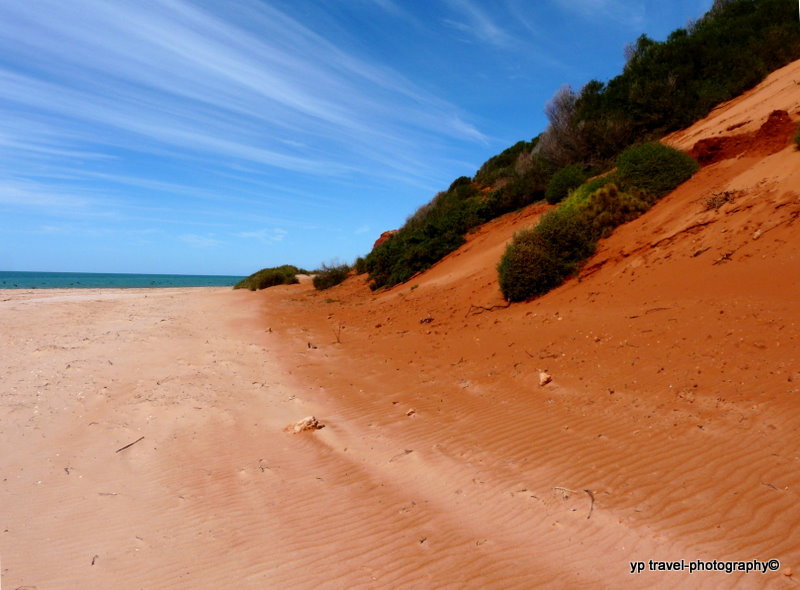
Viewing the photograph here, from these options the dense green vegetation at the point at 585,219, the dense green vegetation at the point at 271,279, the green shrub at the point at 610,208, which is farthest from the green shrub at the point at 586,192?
the dense green vegetation at the point at 271,279

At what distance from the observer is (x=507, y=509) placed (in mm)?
4047

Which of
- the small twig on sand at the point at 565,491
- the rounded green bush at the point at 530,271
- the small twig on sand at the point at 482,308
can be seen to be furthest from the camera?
the small twig on sand at the point at 482,308

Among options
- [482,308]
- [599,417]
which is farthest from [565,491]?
[482,308]

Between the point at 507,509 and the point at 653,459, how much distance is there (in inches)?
63.2

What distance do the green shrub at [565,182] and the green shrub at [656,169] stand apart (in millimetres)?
3728

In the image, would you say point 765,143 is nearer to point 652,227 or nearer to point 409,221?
point 652,227

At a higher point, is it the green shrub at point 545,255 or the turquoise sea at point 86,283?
the turquoise sea at point 86,283

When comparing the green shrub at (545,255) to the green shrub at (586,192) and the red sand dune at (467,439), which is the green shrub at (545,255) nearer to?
the red sand dune at (467,439)

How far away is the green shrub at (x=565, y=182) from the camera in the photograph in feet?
56.2

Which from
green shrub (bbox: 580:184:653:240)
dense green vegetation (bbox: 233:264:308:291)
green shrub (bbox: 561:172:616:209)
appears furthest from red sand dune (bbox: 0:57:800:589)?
dense green vegetation (bbox: 233:264:308:291)

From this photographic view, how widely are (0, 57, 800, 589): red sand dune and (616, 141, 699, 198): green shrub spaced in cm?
128

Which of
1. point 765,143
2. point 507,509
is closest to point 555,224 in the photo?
point 765,143

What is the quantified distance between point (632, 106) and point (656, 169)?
8.63 m

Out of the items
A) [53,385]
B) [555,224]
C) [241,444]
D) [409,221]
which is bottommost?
[241,444]
